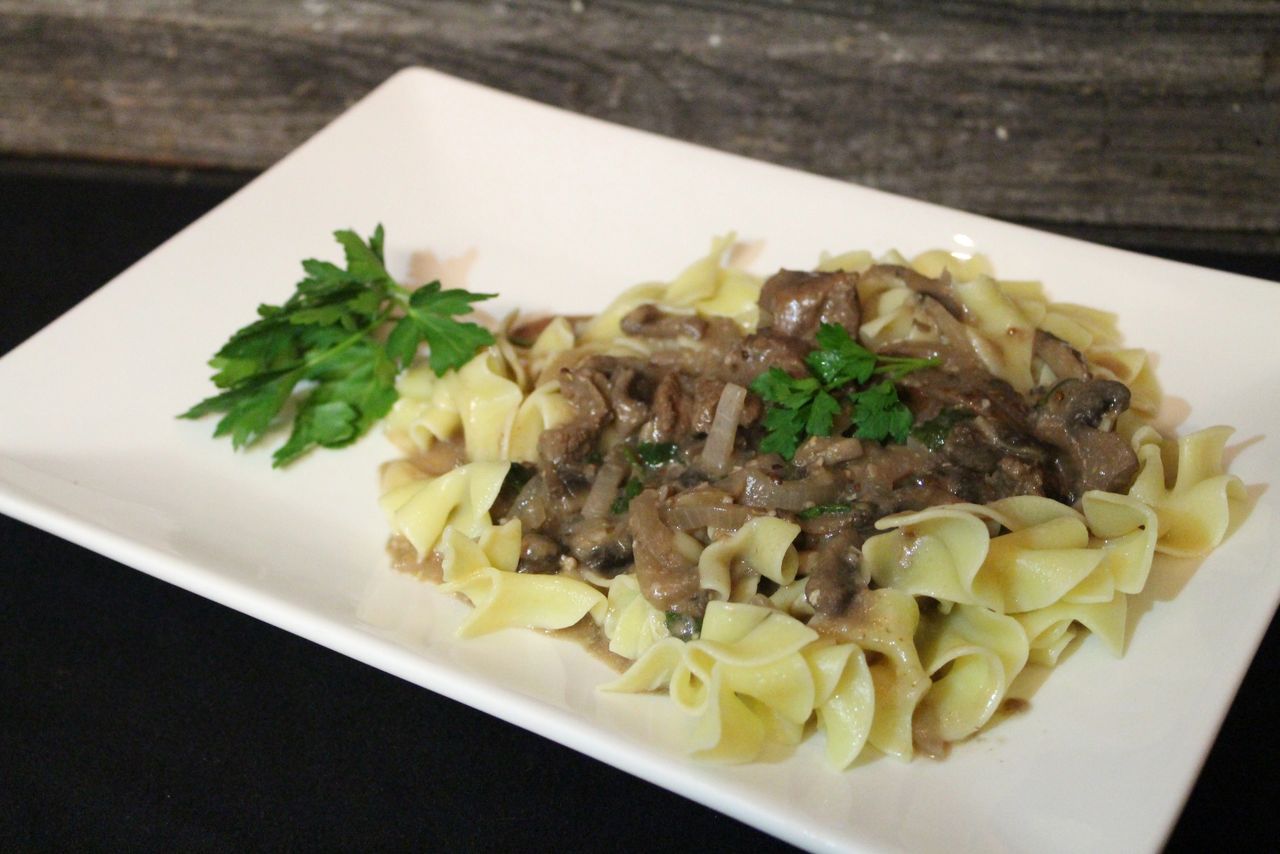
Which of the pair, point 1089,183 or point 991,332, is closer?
point 991,332

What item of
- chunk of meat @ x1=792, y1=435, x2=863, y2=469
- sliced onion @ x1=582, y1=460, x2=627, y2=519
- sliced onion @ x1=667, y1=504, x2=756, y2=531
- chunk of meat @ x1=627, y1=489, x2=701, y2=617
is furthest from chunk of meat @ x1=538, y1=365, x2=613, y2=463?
chunk of meat @ x1=792, y1=435, x2=863, y2=469

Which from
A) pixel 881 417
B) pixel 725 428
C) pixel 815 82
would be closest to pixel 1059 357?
pixel 881 417

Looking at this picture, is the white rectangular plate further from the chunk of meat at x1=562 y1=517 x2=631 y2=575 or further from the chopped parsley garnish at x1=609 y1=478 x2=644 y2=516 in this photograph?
the chopped parsley garnish at x1=609 y1=478 x2=644 y2=516

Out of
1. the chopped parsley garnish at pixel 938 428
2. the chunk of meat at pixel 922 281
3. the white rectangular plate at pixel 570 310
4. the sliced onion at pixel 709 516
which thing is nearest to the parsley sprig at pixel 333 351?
the white rectangular plate at pixel 570 310

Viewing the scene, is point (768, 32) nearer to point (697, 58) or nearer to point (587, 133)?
point (697, 58)

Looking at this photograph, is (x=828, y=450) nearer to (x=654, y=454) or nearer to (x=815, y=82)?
(x=654, y=454)

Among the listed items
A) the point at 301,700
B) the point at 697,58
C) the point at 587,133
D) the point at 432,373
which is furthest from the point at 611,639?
the point at 697,58

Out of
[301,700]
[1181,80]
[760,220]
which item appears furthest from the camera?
[1181,80]
